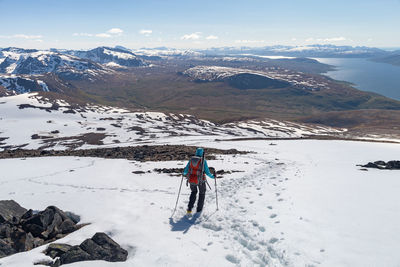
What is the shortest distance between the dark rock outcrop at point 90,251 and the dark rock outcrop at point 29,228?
162 centimetres

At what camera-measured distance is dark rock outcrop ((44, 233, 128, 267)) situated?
905 cm

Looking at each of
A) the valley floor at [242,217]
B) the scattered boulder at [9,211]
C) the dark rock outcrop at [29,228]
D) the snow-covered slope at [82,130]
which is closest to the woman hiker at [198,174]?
the valley floor at [242,217]

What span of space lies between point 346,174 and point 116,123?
11102cm

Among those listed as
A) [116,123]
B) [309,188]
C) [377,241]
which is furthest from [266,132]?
[377,241]

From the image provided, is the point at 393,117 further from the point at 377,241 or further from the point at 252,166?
the point at 377,241

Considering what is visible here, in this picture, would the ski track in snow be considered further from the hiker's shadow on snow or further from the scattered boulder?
the scattered boulder

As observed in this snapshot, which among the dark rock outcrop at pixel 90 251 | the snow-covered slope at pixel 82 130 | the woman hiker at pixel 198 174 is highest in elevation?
the woman hiker at pixel 198 174

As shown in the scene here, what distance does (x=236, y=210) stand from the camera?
14.2 metres

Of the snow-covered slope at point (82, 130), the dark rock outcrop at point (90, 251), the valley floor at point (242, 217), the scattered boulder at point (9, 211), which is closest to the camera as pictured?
the dark rock outcrop at point (90, 251)

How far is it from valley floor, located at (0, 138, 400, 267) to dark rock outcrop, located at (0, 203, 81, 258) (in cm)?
93

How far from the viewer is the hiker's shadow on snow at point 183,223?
1213 cm

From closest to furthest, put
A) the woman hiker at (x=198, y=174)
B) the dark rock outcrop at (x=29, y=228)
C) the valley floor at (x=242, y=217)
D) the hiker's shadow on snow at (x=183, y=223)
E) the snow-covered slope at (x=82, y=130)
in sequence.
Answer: the valley floor at (x=242, y=217) → the dark rock outcrop at (x=29, y=228) → the hiker's shadow on snow at (x=183, y=223) → the woman hiker at (x=198, y=174) → the snow-covered slope at (x=82, y=130)

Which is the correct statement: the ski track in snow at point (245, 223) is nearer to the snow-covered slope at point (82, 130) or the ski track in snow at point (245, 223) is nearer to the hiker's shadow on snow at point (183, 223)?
the hiker's shadow on snow at point (183, 223)

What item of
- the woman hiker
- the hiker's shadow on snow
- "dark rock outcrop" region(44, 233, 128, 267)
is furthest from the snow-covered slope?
"dark rock outcrop" region(44, 233, 128, 267)
